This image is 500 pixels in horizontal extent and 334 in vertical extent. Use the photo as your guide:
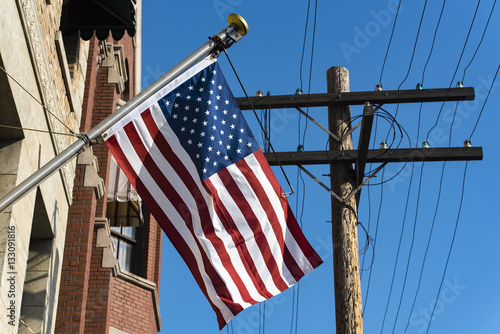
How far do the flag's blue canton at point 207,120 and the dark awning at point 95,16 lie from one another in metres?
4.09

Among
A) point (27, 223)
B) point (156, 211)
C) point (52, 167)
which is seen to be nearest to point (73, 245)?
point (27, 223)

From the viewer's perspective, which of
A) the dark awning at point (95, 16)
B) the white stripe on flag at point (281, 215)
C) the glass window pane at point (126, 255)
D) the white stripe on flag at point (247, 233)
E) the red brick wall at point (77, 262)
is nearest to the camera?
the white stripe on flag at point (247, 233)

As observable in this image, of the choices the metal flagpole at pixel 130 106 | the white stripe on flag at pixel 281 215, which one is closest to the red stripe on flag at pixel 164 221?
the metal flagpole at pixel 130 106

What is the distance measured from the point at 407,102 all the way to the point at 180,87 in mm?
5582

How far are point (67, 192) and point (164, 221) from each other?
366cm

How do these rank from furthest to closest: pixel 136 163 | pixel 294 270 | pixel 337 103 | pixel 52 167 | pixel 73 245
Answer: pixel 73 245 → pixel 337 103 → pixel 294 270 → pixel 136 163 → pixel 52 167

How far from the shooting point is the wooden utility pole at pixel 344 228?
11.1 metres

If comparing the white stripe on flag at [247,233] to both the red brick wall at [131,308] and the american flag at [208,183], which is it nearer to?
the american flag at [208,183]

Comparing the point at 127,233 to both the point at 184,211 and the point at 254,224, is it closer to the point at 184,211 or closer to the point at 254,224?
the point at 254,224

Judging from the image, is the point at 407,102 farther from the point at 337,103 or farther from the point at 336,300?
the point at 336,300

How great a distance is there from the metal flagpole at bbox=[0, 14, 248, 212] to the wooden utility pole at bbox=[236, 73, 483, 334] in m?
3.89

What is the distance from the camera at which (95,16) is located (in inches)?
489

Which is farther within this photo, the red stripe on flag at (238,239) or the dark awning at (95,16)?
the dark awning at (95,16)

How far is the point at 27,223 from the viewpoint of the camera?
9.09 m
